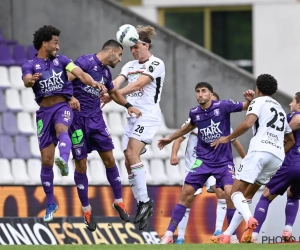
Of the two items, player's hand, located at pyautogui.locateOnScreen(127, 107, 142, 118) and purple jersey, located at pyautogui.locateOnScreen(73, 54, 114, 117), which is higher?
purple jersey, located at pyautogui.locateOnScreen(73, 54, 114, 117)

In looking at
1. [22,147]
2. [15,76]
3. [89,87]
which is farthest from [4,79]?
[89,87]

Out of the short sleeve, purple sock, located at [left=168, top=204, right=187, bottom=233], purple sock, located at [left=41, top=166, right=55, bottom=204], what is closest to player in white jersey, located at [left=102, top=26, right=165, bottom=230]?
purple sock, located at [left=168, top=204, right=187, bottom=233]

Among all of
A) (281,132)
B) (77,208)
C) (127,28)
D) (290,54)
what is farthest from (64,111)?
(290,54)

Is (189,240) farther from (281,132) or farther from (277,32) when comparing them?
(277,32)

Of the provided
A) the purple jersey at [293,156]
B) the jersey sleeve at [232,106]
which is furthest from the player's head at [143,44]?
the purple jersey at [293,156]

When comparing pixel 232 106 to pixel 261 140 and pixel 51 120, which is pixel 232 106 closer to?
pixel 261 140

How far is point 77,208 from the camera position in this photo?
16.6 meters

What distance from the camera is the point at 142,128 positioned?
14234 mm

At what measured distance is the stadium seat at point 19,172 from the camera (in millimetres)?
16766

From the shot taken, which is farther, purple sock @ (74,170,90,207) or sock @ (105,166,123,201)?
sock @ (105,166,123,201)

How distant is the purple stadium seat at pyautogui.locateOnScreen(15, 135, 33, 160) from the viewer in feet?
56.8

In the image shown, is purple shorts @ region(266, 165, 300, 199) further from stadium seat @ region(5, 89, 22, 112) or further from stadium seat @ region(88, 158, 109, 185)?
stadium seat @ region(5, 89, 22, 112)

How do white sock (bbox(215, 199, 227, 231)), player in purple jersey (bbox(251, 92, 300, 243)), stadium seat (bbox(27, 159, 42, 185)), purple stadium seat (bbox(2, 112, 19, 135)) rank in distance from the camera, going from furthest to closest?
purple stadium seat (bbox(2, 112, 19, 135)) → stadium seat (bbox(27, 159, 42, 185)) → white sock (bbox(215, 199, 227, 231)) → player in purple jersey (bbox(251, 92, 300, 243))

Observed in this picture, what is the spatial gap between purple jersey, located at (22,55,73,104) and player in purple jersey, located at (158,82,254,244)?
1.80m
